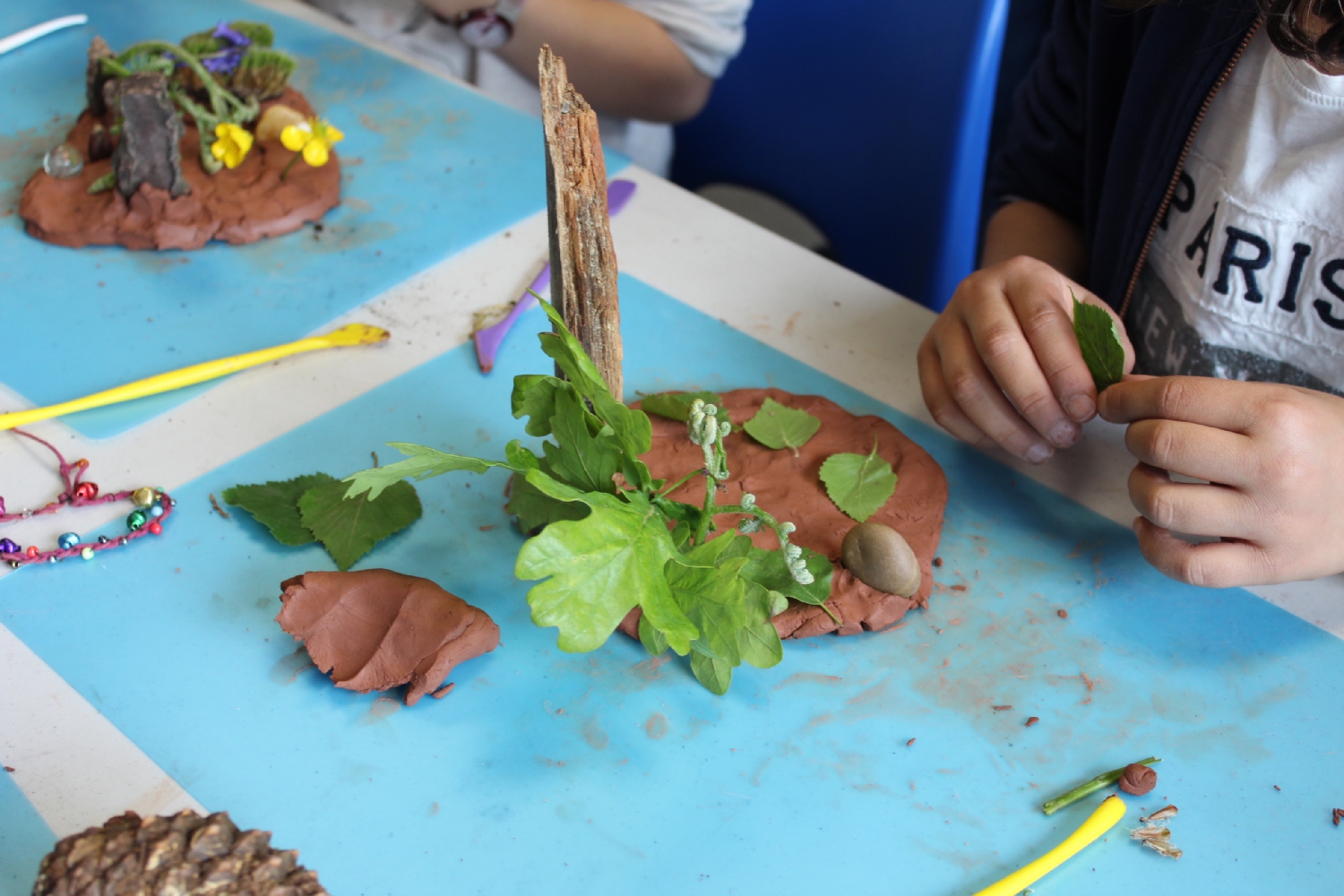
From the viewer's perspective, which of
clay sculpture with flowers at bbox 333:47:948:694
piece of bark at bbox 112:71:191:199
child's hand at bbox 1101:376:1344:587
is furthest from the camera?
piece of bark at bbox 112:71:191:199

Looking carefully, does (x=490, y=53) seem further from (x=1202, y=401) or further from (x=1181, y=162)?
(x=1202, y=401)

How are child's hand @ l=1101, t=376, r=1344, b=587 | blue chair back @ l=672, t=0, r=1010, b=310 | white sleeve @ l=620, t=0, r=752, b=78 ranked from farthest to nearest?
1. white sleeve @ l=620, t=0, r=752, b=78
2. blue chair back @ l=672, t=0, r=1010, b=310
3. child's hand @ l=1101, t=376, r=1344, b=587

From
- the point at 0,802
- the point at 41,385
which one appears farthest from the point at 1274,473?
the point at 41,385

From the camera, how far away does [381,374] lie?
0.89 metres

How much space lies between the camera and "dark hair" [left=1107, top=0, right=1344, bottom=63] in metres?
0.72

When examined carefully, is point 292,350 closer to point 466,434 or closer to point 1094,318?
point 466,434

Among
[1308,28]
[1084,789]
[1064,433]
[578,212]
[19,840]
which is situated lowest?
[19,840]

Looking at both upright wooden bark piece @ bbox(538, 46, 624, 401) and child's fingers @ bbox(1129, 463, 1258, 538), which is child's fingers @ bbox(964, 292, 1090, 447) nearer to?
child's fingers @ bbox(1129, 463, 1258, 538)

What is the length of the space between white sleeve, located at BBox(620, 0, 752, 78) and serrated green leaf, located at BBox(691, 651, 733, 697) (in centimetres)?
103

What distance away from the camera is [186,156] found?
1.09 metres

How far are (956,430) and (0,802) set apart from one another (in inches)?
28.0

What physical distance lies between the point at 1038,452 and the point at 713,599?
13.6 inches

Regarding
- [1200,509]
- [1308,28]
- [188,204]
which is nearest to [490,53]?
[188,204]

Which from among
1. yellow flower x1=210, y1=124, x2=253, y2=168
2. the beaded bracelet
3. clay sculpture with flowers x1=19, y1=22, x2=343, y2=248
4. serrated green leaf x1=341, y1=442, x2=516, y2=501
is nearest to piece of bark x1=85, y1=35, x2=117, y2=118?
clay sculpture with flowers x1=19, y1=22, x2=343, y2=248
